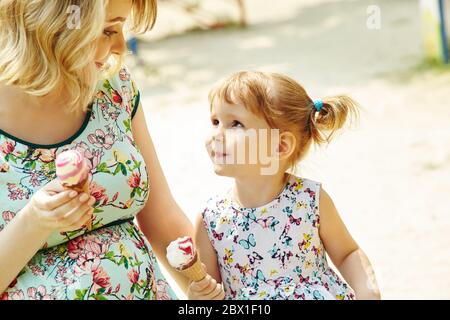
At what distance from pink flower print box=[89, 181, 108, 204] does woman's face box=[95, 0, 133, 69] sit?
0.29 meters

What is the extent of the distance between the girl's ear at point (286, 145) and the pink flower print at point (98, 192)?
441mm

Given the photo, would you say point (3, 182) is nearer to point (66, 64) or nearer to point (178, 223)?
point (66, 64)

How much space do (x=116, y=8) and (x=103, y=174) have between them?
1.25 ft

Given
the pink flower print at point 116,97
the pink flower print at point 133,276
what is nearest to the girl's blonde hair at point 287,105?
the pink flower print at point 116,97

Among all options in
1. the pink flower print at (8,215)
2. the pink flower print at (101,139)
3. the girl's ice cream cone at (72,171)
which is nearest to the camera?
the girl's ice cream cone at (72,171)

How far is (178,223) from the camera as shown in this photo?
7.04ft

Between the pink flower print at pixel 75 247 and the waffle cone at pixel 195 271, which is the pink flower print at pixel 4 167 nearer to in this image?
the pink flower print at pixel 75 247

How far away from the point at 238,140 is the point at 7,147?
53 cm

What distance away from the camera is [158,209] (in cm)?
215

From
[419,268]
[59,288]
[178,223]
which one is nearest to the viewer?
[59,288]

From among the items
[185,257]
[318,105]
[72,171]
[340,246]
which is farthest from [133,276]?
[318,105]

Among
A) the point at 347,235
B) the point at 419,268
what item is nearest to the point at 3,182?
the point at 347,235

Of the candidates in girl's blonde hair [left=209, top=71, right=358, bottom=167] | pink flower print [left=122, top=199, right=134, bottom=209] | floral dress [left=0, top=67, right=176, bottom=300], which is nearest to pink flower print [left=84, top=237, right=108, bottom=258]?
floral dress [left=0, top=67, right=176, bottom=300]

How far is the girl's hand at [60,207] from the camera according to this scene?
1617 millimetres
